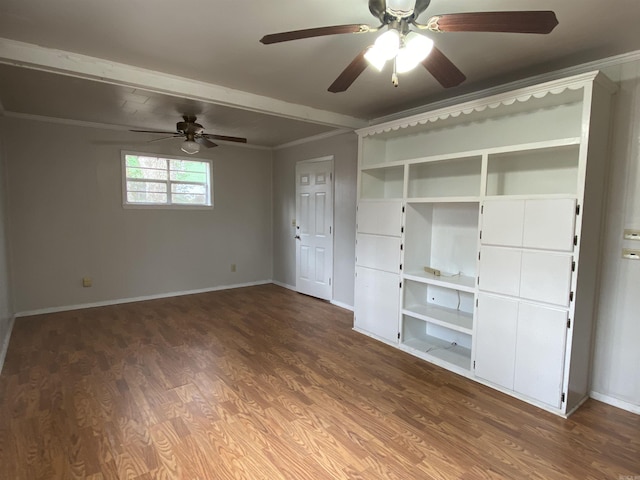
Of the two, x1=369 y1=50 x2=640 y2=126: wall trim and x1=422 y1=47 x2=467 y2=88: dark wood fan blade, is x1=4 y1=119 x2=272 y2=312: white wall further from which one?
x1=422 y1=47 x2=467 y2=88: dark wood fan blade

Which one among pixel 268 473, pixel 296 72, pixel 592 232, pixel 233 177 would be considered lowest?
pixel 268 473

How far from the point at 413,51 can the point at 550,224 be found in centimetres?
152

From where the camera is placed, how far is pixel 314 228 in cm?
529

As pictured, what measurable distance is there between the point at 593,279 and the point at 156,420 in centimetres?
316

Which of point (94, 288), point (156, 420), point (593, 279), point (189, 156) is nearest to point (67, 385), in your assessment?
point (156, 420)

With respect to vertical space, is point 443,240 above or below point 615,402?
above

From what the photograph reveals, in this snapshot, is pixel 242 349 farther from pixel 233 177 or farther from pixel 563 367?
pixel 233 177

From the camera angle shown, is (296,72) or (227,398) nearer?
(227,398)

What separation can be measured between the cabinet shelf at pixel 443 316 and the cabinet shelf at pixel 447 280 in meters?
0.29

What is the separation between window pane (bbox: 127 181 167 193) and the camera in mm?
4859

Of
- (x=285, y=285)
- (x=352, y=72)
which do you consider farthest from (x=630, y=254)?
(x=285, y=285)

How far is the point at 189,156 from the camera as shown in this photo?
17.3 feet

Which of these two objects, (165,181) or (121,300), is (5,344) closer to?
(121,300)

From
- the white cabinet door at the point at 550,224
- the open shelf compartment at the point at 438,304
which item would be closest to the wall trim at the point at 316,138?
the open shelf compartment at the point at 438,304
